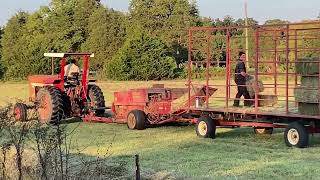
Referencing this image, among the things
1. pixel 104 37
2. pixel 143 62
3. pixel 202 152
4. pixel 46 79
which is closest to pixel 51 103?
pixel 46 79

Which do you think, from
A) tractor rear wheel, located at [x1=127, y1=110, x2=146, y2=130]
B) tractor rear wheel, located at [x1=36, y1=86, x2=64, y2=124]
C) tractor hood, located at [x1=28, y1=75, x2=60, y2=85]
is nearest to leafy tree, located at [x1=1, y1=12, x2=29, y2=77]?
tractor hood, located at [x1=28, y1=75, x2=60, y2=85]

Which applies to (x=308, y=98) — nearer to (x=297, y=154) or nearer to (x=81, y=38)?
(x=297, y=154)

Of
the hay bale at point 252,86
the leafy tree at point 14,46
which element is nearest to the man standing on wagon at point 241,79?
the hay bale at point 252,86

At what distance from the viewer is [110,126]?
15.8 m

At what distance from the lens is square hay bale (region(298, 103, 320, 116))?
11.1m

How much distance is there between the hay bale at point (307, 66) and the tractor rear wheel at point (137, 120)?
15.1ft

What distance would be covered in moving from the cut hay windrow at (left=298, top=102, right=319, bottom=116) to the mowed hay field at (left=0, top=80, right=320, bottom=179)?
0.68 meters

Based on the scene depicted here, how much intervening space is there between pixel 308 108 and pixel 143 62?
39417 mm

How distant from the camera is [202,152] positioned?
424 inches

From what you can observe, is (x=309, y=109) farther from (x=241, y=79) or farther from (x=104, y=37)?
(x=104, y=37)

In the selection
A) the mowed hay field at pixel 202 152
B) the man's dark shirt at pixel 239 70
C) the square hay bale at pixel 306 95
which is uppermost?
the man's dark shirt at pixel 239 70

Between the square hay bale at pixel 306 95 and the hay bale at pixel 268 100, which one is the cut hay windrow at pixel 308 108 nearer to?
the square hay bale at pixel 306 95

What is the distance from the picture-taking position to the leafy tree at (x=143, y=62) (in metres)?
50.5

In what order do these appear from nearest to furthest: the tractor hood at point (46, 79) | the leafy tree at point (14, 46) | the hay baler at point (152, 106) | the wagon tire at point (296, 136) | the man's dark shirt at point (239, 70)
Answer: the wagon tire at point (296, 136) → the man's dark shirt at point (239, 70) → the hay baler at point (152, 106) → the tractor hood at point (46, 79) → the leafy tree at point (14, 46)
